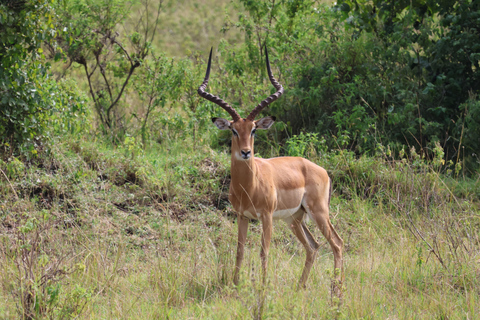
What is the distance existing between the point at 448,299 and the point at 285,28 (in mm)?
6744

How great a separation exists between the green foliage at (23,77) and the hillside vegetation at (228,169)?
2 cm

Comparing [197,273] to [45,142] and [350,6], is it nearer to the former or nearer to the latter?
[45,142]

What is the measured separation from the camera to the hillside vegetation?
407 cm

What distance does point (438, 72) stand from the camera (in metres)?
8.41

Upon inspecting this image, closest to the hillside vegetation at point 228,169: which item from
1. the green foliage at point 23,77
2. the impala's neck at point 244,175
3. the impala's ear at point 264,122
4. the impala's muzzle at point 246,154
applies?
the green foliage at point 23,77

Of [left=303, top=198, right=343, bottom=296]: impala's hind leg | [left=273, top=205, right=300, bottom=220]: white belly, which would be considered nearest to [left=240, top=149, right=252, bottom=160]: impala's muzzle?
[left=273, top=205, right=300, bottom=220]: white belly

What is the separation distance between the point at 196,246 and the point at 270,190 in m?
0.89

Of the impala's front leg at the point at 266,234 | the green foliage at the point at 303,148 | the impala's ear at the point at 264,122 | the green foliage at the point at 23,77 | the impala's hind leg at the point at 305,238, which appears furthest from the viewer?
the green foliage at the point at 303,148

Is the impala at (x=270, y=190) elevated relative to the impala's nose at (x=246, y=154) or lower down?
lower down

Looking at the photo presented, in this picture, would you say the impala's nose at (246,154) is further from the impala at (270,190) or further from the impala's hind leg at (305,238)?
the impala's hind leg at (305,238)

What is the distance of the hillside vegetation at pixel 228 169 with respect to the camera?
407 centimetres

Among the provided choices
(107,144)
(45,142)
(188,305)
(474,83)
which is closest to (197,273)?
(188,305)

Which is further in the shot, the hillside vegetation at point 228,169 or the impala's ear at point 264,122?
the impala's ear at point 264,122

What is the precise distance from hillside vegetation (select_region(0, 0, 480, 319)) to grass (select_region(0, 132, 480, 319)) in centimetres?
2
